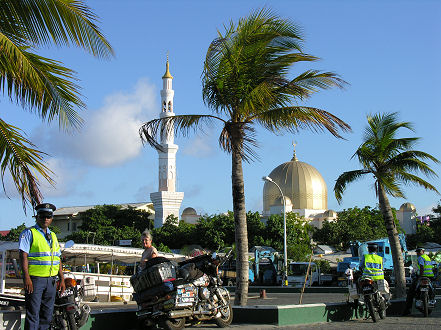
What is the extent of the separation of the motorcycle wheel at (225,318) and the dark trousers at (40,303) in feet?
10.5

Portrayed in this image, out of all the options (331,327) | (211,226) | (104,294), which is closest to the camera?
(331,327)

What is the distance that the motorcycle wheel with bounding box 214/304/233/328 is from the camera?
31.2 feet

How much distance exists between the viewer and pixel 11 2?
7.49 meters

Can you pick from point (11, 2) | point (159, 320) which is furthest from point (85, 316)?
point (11, 2)

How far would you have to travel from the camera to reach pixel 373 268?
11656 mm

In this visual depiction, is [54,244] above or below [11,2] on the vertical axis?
below

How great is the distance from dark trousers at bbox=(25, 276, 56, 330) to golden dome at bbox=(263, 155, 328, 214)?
81.2 m

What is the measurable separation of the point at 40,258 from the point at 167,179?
7068cm

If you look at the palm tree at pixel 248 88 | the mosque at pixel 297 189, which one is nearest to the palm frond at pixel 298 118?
Result: the palm tree at pixel 248 88

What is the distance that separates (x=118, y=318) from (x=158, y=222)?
6778cm

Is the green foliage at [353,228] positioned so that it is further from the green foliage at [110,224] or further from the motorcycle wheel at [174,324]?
the motorcycle wheel at [174,324]

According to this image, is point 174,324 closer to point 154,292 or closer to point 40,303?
point 154,292

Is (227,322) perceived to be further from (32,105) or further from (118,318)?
(32,105)

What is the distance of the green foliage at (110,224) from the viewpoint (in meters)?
68.9
